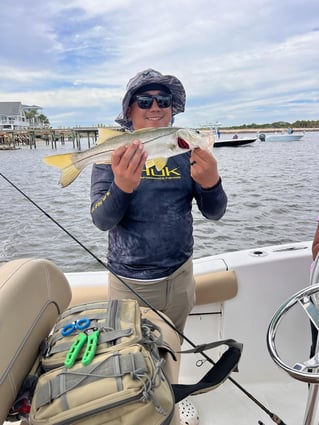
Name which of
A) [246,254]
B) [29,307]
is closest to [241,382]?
[246,254]

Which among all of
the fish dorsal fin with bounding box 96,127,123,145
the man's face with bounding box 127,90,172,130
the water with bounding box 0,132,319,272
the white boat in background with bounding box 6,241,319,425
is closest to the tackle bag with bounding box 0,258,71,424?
the fish dorsal fin with bounding box 96,127,123,145

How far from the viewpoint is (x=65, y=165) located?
68.8 inches

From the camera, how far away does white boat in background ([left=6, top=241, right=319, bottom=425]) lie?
7.93 ft

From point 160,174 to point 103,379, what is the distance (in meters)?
0.96

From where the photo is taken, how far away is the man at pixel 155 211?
1.64 meters

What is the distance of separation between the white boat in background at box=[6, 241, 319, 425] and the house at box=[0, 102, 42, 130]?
64889mm

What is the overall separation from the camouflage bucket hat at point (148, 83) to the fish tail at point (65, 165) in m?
0.35

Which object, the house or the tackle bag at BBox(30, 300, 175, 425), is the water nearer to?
the tackle bag at BBox(30, 300, 175, 425)

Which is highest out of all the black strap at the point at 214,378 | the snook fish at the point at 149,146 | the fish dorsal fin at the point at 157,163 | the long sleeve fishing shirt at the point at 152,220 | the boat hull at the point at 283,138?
the boat hull at the point at 283,138

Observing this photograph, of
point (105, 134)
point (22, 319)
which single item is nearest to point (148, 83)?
point (105, 134)

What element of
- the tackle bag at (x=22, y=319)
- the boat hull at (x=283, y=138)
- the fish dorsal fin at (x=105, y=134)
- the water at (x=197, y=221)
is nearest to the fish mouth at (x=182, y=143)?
the fish dorsal fin at (x=105, y=134)

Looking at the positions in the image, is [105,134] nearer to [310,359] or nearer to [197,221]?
[310,359]

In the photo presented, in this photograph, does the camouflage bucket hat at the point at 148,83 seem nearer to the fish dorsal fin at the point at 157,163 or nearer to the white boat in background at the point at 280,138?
the fish dorsal fin at the point at 157,163

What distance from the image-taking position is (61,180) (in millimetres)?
1730
